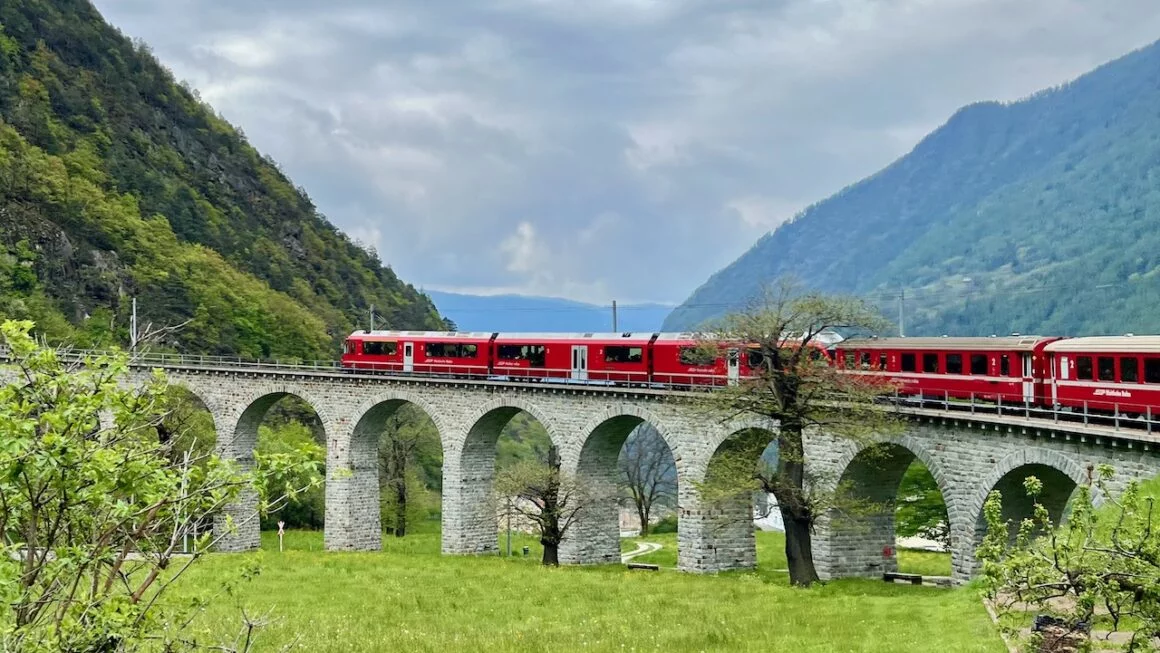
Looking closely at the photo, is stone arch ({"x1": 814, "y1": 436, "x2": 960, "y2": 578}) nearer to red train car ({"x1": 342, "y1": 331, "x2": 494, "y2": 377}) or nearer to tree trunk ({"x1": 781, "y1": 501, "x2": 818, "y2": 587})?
tree trunk ({"x1": 781, "y1": 501, "x2": 818, "y2": 587})

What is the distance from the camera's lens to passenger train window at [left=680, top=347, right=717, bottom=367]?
39.1 m

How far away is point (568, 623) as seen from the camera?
25750 millimetres

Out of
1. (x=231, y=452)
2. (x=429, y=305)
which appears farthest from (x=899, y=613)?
(x=429, y=305)

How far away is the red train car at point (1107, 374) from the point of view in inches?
973

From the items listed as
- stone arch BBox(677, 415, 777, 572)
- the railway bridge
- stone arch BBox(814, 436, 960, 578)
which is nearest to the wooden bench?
stone arch BBox(814, 436, 960, 578)

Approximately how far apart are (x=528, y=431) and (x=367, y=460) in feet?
205

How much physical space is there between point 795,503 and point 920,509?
25455 millimetres

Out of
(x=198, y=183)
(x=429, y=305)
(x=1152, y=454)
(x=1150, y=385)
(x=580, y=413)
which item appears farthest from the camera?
(x=429, y=305)

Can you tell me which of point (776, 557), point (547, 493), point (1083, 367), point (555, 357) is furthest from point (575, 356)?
point (1083, 367)

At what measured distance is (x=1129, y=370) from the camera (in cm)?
2531

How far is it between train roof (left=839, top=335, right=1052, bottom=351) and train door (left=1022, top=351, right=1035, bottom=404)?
1.10 feet

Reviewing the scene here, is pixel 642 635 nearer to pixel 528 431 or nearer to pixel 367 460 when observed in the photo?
pixel 367 460

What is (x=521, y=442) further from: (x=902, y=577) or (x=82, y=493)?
(x=82, y=493)

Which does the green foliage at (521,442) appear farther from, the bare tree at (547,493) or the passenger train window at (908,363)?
the passenger train window at (908,363)
